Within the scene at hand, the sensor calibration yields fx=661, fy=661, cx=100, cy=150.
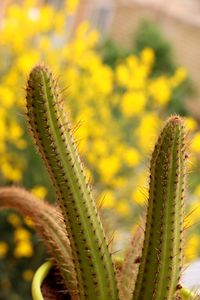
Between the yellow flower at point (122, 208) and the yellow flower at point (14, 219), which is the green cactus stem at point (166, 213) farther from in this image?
the yellow flower at point (122, 208)

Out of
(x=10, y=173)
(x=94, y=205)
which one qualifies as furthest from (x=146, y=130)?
(x=94, y=205)

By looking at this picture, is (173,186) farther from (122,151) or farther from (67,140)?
(122,151)

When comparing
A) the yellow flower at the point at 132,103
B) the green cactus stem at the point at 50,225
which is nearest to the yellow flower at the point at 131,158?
the yellow flower at the point at 132,103

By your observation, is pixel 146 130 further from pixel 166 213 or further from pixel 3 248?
pixel 166 213

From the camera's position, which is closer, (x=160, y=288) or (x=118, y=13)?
(x=160, y=288)

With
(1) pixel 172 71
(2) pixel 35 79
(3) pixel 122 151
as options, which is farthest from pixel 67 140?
(1) pixel 172 71

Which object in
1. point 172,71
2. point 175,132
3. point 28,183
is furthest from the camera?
point 172,71

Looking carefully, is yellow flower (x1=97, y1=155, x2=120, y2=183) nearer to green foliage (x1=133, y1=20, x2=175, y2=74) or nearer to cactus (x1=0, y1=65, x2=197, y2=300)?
cactus (x1=0, y1=65, x2=197, y2=300)

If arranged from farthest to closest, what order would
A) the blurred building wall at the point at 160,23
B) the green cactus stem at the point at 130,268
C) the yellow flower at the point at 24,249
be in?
the blurred building wall at the point at 160,23 → the yellow flower at the point at 24,249 → the green cactus stem at the point at 130,268
